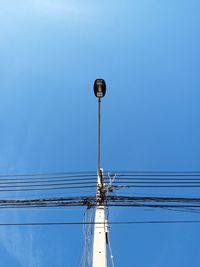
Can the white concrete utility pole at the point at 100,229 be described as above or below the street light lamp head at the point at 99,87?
below

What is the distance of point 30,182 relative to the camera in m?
9.24

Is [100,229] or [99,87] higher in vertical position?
[99,87]

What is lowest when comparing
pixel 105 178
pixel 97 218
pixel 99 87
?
pixel 97 218

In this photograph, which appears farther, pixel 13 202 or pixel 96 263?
pixel 13 202

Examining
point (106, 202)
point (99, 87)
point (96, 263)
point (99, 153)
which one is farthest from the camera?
point (99, 87)

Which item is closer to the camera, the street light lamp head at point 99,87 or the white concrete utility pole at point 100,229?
the white concrete utility pole at point 100,229

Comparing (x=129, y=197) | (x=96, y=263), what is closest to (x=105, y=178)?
(x=129, y=197)

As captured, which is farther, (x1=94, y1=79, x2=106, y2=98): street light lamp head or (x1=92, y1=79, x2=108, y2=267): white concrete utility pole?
(x1=94, y1=79, x2=106, y2=98): street light lamp head

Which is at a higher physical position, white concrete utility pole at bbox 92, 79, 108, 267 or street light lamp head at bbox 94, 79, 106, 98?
street light lamp head at bbox 94, 79, 106, 98

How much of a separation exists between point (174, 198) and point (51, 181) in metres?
3.25

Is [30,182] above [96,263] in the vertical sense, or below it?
above

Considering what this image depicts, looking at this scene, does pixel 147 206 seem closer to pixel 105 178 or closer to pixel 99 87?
pixel 105 178

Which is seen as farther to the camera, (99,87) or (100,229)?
(99,87)

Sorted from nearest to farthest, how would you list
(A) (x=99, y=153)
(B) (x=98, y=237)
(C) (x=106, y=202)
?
(B) (x=98, y=237) → (C) (x=106, y=202) → (A) (x=99, y=153)
